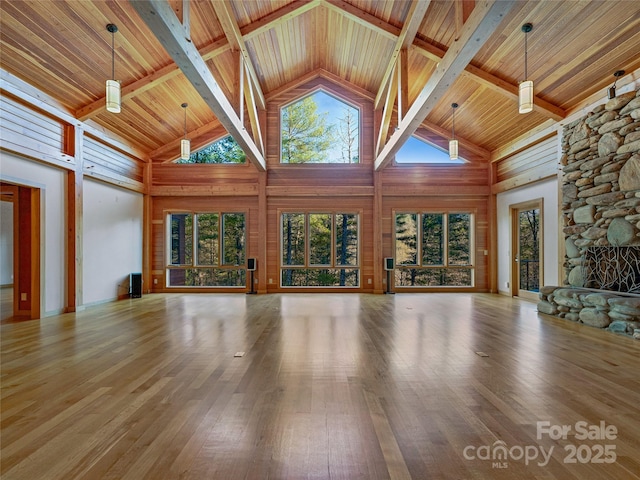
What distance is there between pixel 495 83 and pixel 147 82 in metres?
6.31

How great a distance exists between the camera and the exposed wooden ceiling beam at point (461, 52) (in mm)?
3066

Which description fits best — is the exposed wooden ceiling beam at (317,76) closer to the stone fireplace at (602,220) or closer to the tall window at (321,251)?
the tall window at (321,251)

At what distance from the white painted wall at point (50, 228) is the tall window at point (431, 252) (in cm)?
727

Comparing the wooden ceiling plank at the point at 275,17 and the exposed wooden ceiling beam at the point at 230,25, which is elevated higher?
the wooden ceiling plank at the point at 275,17

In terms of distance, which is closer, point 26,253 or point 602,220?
point 602,220

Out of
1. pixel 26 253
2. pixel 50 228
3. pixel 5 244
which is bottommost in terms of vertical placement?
pixel 26 253

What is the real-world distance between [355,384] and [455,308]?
14.2 ft

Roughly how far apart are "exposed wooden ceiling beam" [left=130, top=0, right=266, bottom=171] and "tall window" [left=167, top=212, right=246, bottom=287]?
12.2 feet

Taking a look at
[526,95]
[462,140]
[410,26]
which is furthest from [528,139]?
[410,26]

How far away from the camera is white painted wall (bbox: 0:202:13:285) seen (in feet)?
31.7

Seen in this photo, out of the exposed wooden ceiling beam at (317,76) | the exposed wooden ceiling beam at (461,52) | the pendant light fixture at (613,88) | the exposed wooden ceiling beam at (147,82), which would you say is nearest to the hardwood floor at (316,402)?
the exposed wooden ceiling beam at (461,52)

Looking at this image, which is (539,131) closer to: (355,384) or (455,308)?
(455,308)

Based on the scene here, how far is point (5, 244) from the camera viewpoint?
32.7 feet

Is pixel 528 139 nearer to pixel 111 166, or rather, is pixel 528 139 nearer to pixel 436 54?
pixel 436 54
